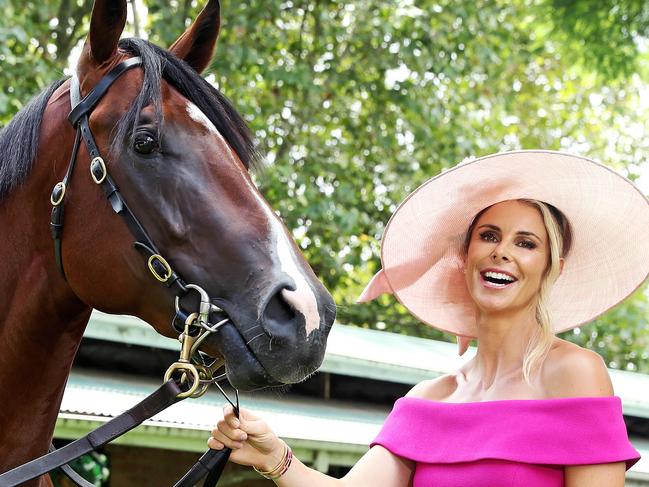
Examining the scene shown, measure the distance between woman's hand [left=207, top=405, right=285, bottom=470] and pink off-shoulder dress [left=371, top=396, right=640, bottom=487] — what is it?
0.44 m

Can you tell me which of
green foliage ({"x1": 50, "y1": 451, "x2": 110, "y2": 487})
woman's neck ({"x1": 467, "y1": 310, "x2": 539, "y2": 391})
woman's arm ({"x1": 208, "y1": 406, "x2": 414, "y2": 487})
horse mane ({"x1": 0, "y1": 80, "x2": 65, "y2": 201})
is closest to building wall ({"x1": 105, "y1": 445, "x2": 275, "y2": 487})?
green foliage ({"x1": 50, "y1": 451, "x2": 110, "y2": 487})

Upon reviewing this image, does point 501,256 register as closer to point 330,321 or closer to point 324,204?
point 330,321

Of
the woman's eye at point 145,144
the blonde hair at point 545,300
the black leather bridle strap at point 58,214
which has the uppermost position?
the woman's eye at point 145,144

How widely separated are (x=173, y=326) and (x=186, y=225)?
0.76ft

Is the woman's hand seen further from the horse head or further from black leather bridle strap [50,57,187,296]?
black leather bridle strap [50,57,187,296]

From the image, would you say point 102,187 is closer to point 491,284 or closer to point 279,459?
point 279,459

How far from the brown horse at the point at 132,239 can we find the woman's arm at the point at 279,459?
11.4 inches

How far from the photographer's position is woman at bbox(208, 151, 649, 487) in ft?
7.82

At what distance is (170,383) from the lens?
2.11m

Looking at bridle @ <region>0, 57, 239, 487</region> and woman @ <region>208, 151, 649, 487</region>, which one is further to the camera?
woman @ <region>208, 151, 649, 487</region>

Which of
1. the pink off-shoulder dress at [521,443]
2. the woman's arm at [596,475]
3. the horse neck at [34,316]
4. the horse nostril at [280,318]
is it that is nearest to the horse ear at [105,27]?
the horse neck at [34,316]

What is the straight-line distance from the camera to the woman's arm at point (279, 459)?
2285mm

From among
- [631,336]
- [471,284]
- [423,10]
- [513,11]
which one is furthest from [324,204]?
[471,284]

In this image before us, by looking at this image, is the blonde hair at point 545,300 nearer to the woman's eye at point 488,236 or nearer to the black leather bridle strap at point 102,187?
the woman's eye at point 488,236
